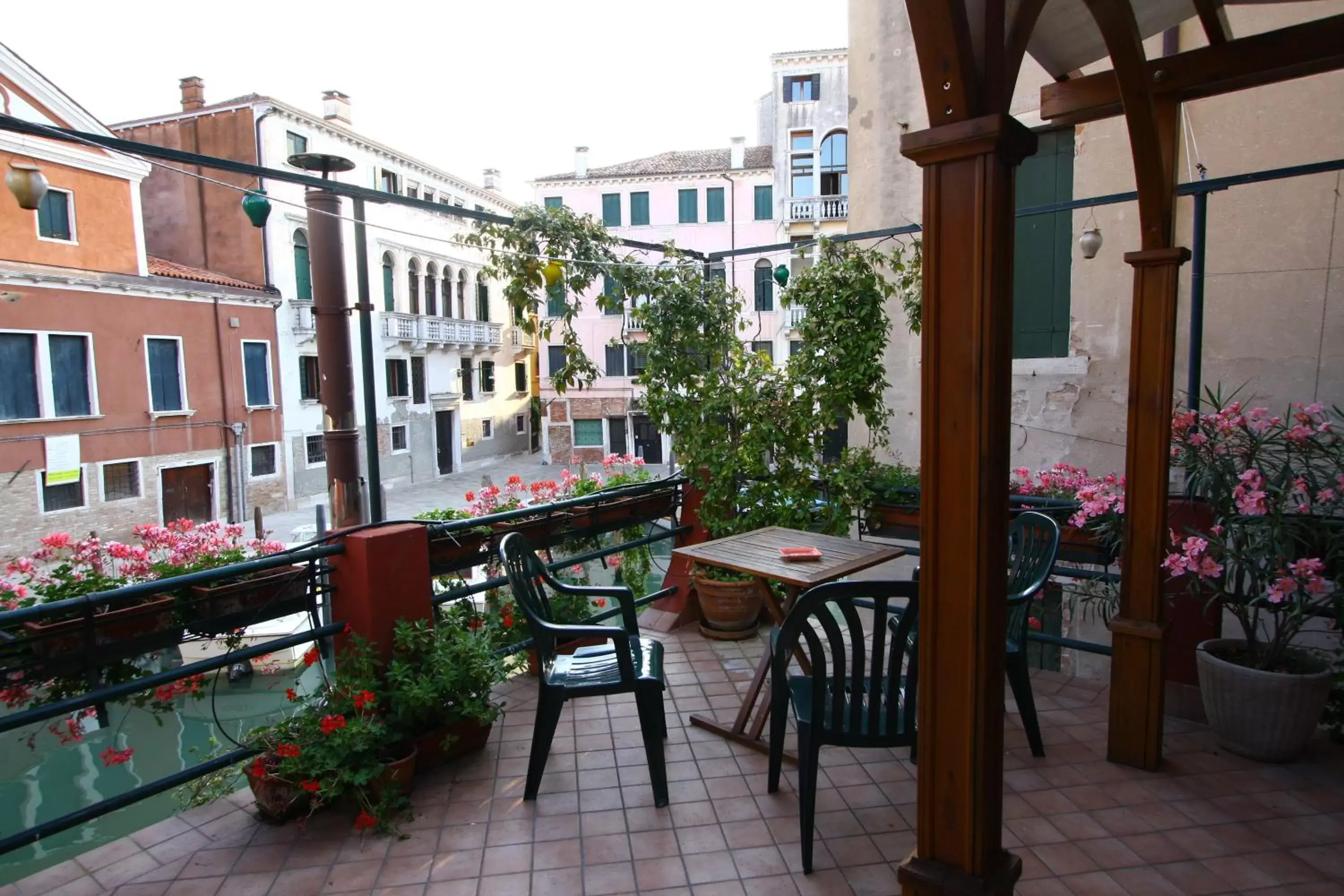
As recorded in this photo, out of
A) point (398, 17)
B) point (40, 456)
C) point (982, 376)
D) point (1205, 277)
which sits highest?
point (398, 17)

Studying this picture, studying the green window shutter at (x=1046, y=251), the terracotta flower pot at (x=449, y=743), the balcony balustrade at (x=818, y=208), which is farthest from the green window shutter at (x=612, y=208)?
the terracotta flower pot at (x=449, y=743)

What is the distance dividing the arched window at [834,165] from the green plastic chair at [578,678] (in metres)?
21.1

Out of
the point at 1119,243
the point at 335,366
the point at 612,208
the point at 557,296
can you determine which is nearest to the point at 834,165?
the point at 612,208

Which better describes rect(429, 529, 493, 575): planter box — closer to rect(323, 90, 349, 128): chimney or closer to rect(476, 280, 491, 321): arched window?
rect(323, 90, 349, 128): chimney

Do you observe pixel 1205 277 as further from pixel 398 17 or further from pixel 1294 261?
pixel 398 17

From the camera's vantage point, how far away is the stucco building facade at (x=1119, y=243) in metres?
4.78

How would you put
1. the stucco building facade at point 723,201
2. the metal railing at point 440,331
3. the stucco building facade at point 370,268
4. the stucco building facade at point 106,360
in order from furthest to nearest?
the stucco building facade at point 723,201 → the metal railing at point 440,331 → the stucco building facade at point 370,268 → the stucco building facade at point 106,360

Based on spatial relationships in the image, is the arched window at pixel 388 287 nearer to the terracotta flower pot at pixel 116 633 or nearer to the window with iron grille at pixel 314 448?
the window with iron grille at pixel 314 448

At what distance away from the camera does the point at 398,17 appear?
427cm

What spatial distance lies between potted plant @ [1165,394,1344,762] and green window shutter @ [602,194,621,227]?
2188 centimetres

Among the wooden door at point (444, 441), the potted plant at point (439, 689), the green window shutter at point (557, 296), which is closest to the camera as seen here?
the potted plant at point (439, 689)

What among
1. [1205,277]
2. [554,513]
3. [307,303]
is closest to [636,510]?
[554,513]

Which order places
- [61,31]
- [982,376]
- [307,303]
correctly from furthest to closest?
[307,303] → [61,31] → [982,376]

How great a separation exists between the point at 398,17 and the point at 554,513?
294cm
